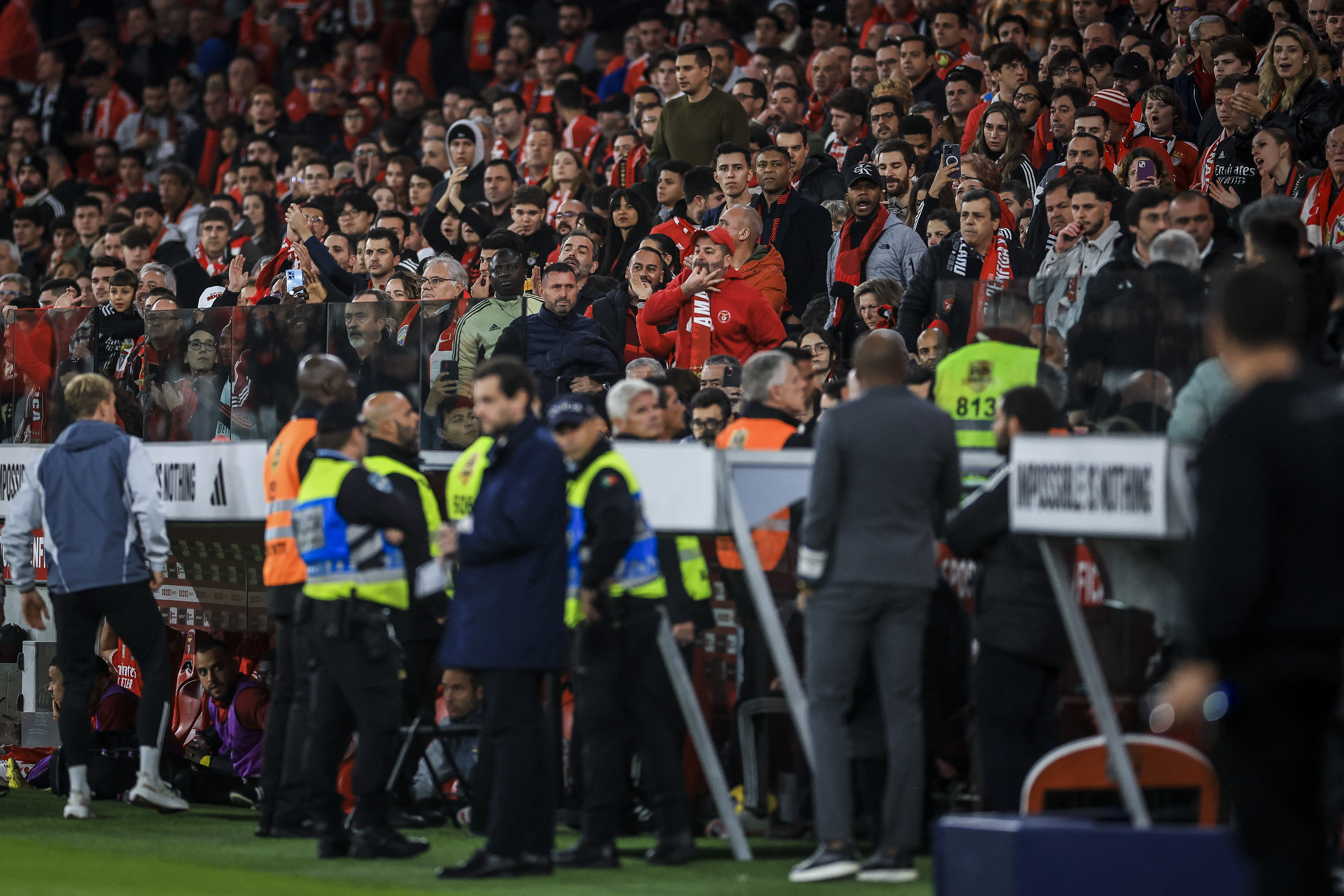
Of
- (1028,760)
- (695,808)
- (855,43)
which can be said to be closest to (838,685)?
(1028,760)

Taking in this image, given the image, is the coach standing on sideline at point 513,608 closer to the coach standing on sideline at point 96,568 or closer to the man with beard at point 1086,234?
the coach standing on sideline at point 96,568

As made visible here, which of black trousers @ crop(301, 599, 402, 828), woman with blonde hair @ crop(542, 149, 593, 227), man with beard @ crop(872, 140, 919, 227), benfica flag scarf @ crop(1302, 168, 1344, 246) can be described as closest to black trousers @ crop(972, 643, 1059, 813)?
black trousers @ crop(301, 599, 402, 828)

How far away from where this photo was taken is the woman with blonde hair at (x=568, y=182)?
14.5 meters

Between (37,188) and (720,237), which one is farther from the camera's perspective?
(37,188)

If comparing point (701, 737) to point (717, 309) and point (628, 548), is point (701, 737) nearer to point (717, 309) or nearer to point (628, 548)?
point (628, 548)

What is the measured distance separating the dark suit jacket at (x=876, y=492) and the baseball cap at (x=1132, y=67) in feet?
20.5

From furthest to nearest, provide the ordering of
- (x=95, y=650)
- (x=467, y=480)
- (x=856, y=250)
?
(x=856, y=250), (x=95, y=650), (x=467, y=480)

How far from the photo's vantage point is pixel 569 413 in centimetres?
731

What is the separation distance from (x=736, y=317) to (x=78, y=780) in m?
4.51

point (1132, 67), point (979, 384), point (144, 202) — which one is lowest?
point (979, 384)

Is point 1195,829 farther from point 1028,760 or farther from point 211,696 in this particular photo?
point 211,696

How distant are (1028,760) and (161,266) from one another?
864 centimetres

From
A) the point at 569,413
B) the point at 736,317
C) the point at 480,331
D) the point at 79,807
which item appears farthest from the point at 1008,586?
the point at 79,807

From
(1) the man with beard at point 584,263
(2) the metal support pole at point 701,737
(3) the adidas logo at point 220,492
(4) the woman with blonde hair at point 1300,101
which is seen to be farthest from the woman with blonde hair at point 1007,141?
(2) the metal support pole at point 701,737
